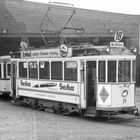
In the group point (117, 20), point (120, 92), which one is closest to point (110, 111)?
point (120, 92)

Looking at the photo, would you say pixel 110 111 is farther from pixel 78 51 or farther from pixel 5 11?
pixel 5 11

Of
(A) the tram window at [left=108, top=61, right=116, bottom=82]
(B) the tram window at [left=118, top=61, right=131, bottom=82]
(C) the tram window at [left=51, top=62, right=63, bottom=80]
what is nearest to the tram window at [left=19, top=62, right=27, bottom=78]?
(C) the tram window at [left=51, top=62, right=63, bottom=80]

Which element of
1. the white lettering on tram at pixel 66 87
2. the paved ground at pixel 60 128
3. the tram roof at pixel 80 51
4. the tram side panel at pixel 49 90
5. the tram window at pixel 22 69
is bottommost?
the paved ground at pixel 60 128

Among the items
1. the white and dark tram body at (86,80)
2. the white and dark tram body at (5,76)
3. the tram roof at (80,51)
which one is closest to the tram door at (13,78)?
the white and dark tram body at (5,76)

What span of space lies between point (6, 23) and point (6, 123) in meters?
16.6

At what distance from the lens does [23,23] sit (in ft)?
95.2

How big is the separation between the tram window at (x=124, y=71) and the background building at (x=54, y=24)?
39.4ft

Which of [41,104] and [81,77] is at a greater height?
[81,77]

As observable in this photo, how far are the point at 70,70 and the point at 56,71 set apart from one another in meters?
0.99

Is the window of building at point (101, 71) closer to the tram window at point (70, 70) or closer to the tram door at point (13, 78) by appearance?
the tram window at point (70, 70)

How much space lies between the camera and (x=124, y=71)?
44.3ft

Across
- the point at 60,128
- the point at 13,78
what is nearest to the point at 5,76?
the point at 13,78

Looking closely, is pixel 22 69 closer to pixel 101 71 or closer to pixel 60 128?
pixel 101 71

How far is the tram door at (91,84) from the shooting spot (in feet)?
45.5
